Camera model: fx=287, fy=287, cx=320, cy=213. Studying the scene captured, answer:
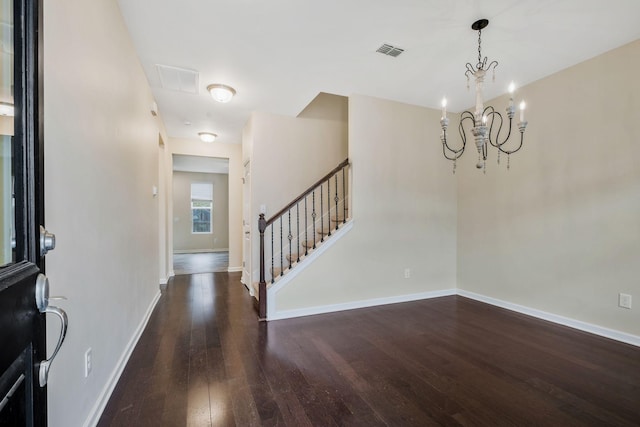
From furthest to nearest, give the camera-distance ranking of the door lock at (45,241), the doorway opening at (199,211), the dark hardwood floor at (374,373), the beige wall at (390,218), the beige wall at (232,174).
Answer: the doorway opening at (199,211)
the beige wall at (232,174)
the beige wall at (390,218)
the dark hardwood floor at (374,373)
the door lock at (45,241)

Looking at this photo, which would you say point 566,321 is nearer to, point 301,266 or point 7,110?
point 301,266

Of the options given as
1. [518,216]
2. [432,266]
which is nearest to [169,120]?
[432,266]

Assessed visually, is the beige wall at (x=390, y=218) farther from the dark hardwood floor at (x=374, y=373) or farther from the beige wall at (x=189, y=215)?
the beige wall at (x=189, y=215)

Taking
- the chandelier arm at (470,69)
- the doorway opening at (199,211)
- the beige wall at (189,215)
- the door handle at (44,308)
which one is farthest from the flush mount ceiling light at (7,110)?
the beige wall at (189,215)

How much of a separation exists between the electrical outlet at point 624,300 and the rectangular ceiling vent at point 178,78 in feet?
15.4

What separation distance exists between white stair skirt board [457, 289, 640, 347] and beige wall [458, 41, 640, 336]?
5 centimetres

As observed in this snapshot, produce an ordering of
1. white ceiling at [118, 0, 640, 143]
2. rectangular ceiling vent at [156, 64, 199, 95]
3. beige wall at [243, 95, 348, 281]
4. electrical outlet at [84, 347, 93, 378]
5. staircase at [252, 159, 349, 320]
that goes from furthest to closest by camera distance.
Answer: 1. beige wall at [243, 95, 348, 281]
2. staircase at [252, 159, 349, 320]
3. rectangular ceiling vent at [156, 64, 199, 95]
4. white ceiling at [118, 0, 640, 143]
5. electrical outlet at [84, 347, 93, 378]

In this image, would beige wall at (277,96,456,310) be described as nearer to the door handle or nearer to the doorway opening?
the door handle

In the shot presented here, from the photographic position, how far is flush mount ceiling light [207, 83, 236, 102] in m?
3.29

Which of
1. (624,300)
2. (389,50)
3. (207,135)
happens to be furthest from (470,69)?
(207,135)

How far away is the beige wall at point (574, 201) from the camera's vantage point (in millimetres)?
2654

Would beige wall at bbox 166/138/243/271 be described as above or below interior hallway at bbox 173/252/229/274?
above

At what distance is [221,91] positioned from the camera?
10.8 ft

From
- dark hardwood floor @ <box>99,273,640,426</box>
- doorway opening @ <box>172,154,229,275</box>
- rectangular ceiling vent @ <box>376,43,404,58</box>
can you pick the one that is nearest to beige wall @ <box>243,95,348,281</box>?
dark hardwood floor @ <box>99,273,640,426</box>
